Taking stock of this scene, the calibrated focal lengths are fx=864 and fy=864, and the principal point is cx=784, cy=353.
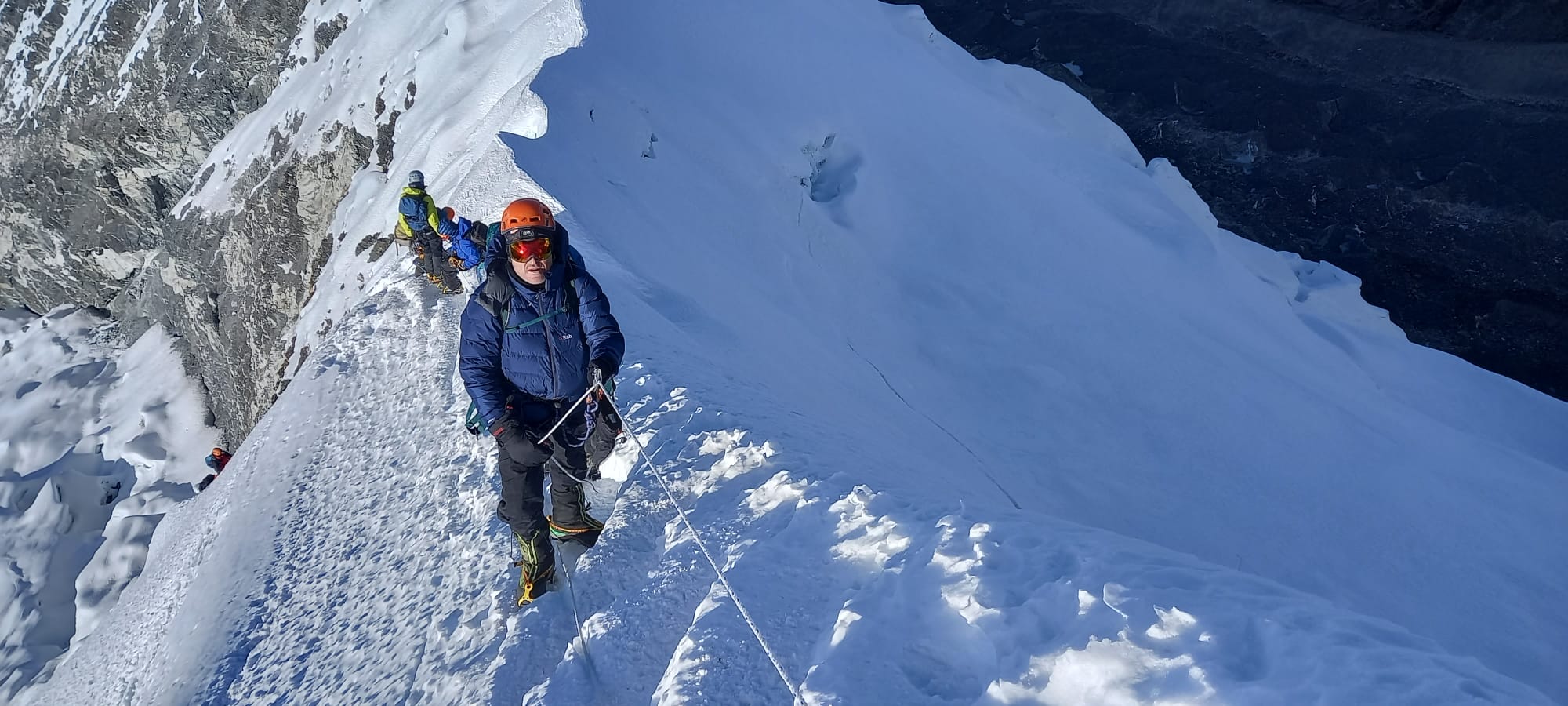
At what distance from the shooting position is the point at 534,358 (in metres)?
4.57

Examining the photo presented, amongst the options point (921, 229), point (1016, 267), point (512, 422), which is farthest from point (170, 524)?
point (1016, 267)

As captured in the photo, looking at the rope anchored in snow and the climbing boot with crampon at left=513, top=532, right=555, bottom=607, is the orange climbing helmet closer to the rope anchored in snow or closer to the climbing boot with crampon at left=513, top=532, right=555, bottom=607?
the rope anchored in snow

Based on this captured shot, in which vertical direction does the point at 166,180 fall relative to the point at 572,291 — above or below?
below

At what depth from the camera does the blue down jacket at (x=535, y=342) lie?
14.6 ft

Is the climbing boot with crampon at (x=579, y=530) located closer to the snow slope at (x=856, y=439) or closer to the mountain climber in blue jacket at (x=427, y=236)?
the snow slope at (x=856, y=439)

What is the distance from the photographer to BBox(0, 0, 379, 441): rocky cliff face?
17125 mm

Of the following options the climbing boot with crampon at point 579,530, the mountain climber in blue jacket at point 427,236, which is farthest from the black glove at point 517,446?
the mountain climber in blue jacket at point 427,236

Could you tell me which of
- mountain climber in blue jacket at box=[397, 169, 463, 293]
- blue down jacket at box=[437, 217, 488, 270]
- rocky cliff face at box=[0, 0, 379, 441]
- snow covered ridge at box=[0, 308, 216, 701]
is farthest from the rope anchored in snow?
snow covered ridge at box=[0, 308, 216, 701]

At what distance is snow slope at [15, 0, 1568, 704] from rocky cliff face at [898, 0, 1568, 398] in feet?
20.0

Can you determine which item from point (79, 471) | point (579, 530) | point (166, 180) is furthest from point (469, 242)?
point (166, 180)

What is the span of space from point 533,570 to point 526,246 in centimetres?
182

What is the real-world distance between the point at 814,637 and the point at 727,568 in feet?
2.21

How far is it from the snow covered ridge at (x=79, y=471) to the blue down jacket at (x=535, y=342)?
518 inches

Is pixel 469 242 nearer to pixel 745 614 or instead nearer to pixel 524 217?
pixel 524 217
